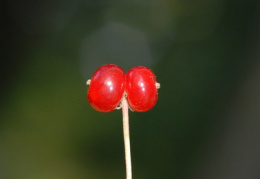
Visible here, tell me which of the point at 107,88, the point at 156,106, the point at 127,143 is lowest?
the point at 127,143

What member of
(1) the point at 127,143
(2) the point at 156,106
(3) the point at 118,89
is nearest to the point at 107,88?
(3) the point at 118,89

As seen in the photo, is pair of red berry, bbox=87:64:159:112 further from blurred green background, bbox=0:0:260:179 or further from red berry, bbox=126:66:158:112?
blurred green background, bbox=0:0:260:179

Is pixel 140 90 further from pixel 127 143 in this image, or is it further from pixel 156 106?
pixel 156 106

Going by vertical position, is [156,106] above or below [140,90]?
above

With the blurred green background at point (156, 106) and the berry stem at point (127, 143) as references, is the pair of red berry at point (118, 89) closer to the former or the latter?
the berry stem at point (127, 143)

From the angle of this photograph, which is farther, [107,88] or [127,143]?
[107,88]

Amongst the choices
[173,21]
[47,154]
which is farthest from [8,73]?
[173,21]
